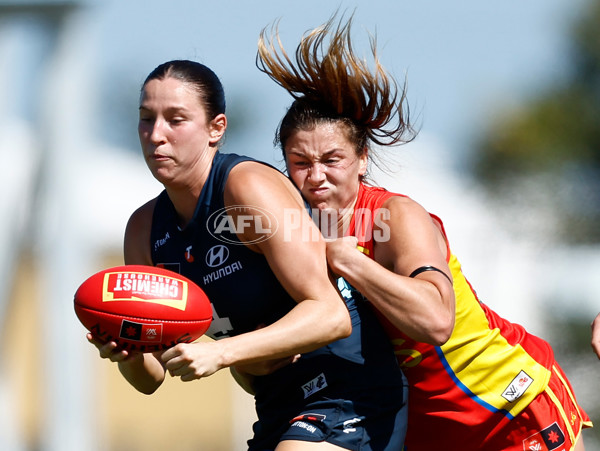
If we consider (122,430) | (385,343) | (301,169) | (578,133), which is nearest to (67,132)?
(301,169)

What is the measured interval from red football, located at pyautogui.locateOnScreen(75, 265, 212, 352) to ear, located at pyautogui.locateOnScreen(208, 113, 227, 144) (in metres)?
0.59

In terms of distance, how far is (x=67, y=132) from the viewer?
580 cm

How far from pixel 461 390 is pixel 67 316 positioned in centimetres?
272

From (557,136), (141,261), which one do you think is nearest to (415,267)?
(141,261)

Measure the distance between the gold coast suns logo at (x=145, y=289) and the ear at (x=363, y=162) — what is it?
1.12 metres

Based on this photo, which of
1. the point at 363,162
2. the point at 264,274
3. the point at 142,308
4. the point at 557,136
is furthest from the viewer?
the point at 557,136

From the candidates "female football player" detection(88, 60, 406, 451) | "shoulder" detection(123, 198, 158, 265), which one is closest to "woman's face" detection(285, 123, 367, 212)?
"female football player" detection(88, 60, 406, 451)

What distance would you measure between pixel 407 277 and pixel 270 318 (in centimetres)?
53

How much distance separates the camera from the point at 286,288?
330cm

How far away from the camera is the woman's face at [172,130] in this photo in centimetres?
350

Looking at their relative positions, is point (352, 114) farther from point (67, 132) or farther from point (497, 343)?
point (67, 132)

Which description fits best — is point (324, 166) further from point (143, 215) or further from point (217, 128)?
point (143, 215)

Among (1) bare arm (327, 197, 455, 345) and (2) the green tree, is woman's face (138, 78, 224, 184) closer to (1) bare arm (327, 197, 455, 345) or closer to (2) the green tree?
(1) bare arm (327, 197, 455, 345)

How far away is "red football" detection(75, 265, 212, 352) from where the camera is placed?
3.24 meters
